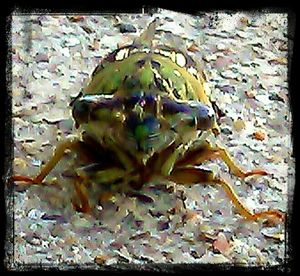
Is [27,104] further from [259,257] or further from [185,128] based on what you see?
[259,257]

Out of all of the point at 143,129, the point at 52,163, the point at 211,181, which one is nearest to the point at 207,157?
the point at 211,181

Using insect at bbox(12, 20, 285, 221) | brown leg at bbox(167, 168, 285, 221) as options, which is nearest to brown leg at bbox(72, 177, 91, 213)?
insect at bbox(12, 20, 285, 221)

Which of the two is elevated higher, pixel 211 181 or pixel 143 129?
pixel 143 129

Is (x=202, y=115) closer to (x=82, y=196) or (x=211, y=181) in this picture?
(x=211, y=181)

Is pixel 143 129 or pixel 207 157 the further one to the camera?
pixel 207 157

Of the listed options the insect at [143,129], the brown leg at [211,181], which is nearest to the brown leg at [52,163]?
the insect at [143,129]

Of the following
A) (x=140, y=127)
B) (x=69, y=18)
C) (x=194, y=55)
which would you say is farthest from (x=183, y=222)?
(x=69, y=18)

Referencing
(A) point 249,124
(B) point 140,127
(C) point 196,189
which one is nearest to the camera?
(B) point 140,127

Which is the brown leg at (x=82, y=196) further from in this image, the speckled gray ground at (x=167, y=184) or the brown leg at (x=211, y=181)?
the brown leg at (x=211, y=181)
